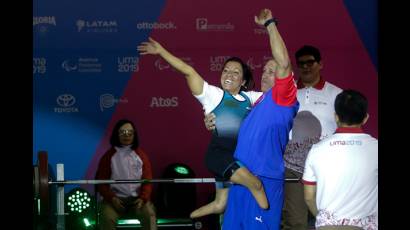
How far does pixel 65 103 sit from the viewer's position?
942 cm

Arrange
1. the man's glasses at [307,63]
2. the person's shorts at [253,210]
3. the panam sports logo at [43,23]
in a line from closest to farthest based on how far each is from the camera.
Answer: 1. the person's shorts at [253,210]
2. the man's glasses at [307,63]
3. the panam sports logo at [43,23]

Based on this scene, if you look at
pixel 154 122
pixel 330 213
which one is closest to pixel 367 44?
pixel 154 122

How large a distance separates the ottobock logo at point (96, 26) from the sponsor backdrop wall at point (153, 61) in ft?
0.03

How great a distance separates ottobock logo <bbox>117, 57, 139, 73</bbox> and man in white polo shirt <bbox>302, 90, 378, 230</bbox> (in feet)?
14.8

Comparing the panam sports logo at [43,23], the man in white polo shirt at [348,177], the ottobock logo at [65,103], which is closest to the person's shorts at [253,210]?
the man in white polo shirt at [348,177]

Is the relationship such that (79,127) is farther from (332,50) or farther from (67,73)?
(332,50)

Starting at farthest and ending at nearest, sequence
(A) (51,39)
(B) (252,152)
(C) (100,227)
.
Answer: (A) (51,39) → (C) (100,227) → (B) (252,152)

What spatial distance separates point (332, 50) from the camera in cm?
952

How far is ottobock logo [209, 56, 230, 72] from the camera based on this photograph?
947cm

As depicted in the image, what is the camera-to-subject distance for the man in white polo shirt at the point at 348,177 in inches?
202

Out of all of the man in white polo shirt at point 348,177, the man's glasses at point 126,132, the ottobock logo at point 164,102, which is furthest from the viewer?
the ottobock logo at point 164,102

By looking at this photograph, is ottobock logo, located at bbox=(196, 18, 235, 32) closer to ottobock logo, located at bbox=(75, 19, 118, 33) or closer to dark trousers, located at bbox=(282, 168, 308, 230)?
ottobock logo, located at bbox=(75, 19, 118, 33)

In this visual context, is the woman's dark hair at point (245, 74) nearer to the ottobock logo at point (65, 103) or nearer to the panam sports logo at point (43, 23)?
the ottobock logo at point (65, 103)
